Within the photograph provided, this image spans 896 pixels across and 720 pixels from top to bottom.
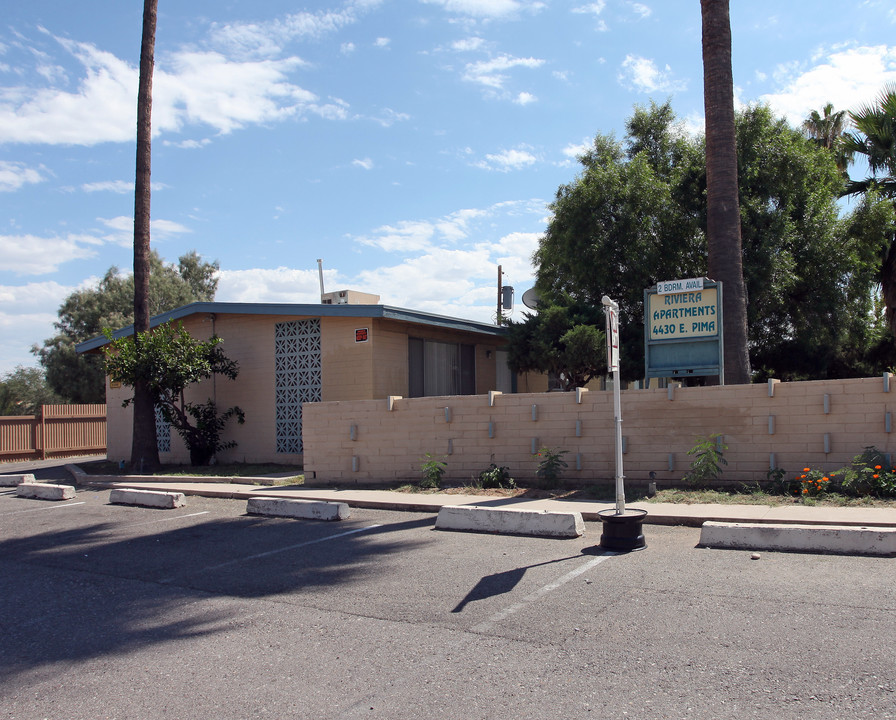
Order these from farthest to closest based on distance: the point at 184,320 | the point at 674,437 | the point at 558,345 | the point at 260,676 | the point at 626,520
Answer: the point at 184,320 < the point at 558,345 < the point at 674,437 < the point at 626,520 < the point at 260,676

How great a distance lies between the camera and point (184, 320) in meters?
21.5

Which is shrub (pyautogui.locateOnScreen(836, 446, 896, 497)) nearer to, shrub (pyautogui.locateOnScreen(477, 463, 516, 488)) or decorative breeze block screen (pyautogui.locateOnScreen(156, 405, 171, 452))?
shrub (pyautogui.locateOnScreen(477, 463, 516, 488))

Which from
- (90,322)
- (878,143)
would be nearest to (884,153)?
(878,143)

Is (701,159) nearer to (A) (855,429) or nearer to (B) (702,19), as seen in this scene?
(B) (702,19)

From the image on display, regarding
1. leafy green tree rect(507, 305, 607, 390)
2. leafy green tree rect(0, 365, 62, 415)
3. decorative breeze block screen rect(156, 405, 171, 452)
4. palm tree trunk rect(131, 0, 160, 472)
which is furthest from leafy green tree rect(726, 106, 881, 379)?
leafy green tree rect(0, 365, 62, 415)

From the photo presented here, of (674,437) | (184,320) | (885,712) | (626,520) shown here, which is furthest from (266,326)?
(885,712)

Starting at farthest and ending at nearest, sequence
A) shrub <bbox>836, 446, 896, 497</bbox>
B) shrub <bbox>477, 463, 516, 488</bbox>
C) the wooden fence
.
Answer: the wooden fence, shrub <bbox>477, 463, 516, 488</bbox>, shrub <bbox>836, 446, 896, 497</bbox>

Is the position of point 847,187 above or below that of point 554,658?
above

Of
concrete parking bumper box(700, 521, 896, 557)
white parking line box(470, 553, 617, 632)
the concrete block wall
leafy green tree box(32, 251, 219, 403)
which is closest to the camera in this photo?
white parking line box(470, 553, 617, 632)

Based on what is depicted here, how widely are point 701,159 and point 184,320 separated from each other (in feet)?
48.5

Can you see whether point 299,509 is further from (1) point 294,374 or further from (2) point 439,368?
(2) point 439,368

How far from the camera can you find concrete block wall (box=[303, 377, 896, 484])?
11.1m

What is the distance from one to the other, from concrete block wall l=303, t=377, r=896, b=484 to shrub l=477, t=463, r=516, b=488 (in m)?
0.27

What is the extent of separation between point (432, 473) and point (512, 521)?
4415 mm
